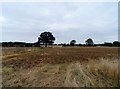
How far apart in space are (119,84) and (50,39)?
307 ft

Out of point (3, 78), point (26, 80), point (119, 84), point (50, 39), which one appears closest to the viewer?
point (119, 84)

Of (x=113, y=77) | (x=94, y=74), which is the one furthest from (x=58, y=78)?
(x=113, y=77)

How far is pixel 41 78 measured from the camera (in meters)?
9.26

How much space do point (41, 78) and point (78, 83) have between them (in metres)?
1.93

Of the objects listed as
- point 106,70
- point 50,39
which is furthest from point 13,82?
point 50,39

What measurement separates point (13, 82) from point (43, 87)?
1374mm

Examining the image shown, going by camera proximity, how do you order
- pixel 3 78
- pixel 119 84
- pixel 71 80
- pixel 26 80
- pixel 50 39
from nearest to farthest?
1. pixel 119 84
2. pixel 71 80
3. pixel 26 80
4. pixel 3 78
5. pixel 50 39

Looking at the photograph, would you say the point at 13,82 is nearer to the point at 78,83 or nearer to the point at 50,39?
the point at 78,83

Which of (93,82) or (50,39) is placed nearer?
(93,82)

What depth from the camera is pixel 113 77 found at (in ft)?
27.7

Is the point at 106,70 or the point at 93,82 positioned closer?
the point at 93,82

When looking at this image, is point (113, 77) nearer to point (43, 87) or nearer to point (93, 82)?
point (93, 82)

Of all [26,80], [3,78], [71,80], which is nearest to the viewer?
[71,80]

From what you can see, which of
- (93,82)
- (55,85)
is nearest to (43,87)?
(55,85)
